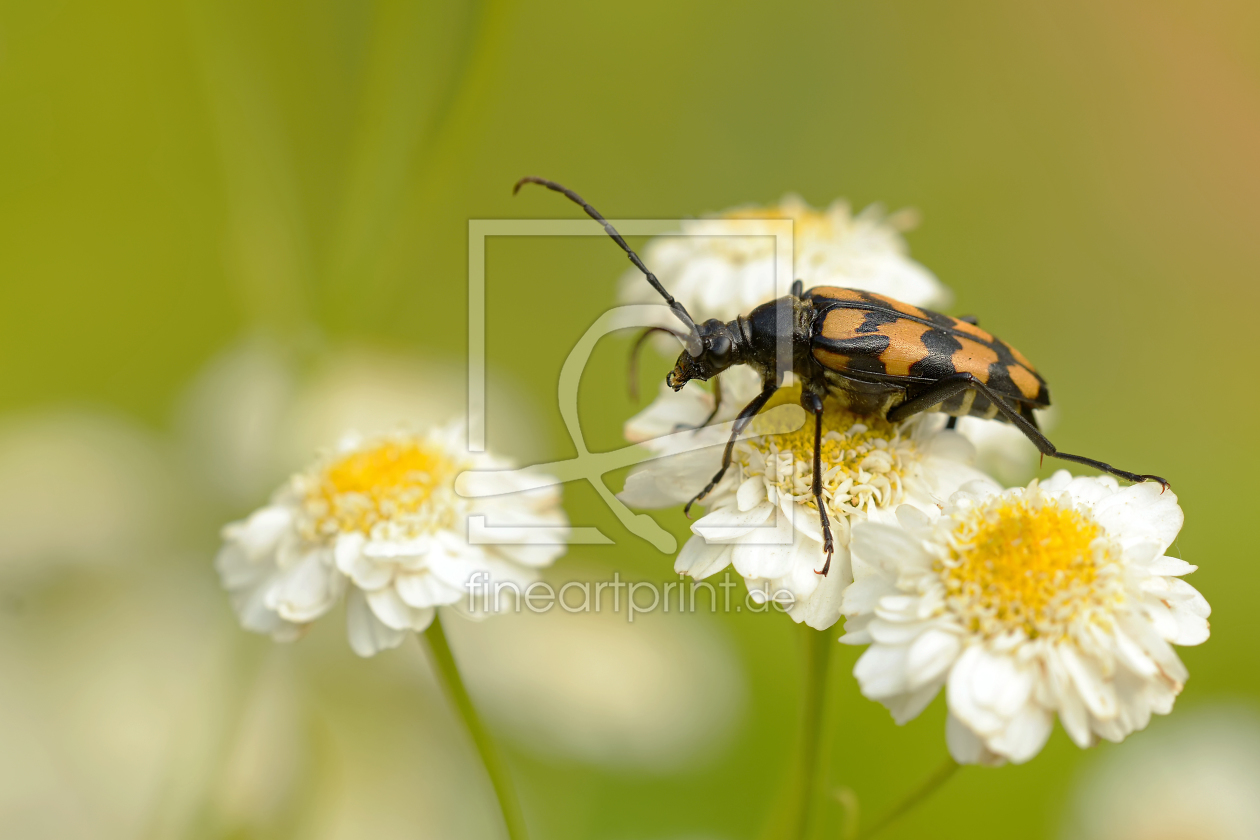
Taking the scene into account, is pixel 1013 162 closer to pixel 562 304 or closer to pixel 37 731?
pixel 562 304

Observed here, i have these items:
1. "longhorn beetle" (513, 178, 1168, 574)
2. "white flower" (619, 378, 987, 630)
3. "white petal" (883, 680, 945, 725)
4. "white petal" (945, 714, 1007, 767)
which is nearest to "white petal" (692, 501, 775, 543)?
"white flower" (619, 378, 987, 630)

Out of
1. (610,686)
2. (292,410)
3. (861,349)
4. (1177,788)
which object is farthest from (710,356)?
(1177,788)

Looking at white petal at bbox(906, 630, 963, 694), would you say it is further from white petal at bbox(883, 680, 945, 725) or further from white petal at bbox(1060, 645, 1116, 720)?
white petal at bbox(1060, 645, 1116, 720)

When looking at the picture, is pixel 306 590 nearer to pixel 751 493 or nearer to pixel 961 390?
pixel 751 493

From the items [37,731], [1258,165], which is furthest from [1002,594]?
[1258,165]

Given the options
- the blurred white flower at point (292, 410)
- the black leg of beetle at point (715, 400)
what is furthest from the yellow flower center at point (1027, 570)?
the blurred white flower at point (292, 410)

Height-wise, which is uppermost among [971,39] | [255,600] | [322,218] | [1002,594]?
[971,39]
